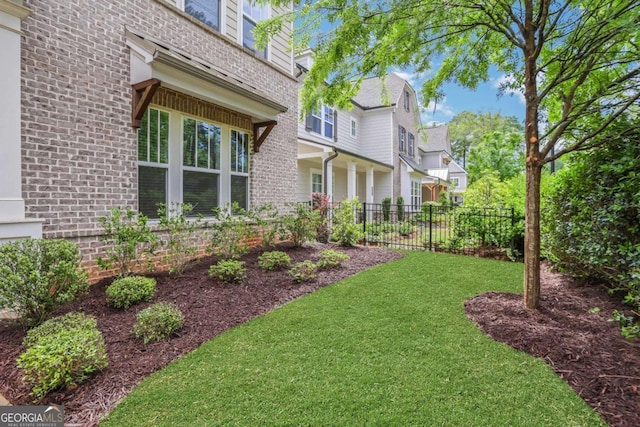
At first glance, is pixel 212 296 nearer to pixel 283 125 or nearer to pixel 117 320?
pixel 117 320

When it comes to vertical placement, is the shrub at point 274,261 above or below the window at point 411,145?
below

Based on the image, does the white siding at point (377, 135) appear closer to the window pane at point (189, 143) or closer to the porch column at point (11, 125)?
the window pane at point (189, 143)

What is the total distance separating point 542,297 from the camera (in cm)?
448

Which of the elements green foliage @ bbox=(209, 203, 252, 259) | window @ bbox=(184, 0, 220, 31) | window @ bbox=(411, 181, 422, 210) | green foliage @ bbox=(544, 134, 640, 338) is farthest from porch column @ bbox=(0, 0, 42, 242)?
window @ bbox=(411, 181, 422, 210)

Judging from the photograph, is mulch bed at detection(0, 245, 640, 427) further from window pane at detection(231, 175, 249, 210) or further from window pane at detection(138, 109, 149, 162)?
window pane at detection(231, 175, 249, 210)

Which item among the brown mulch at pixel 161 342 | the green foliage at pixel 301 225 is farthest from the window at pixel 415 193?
the brown mulch at pixel 161 342

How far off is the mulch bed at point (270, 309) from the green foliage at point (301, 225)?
2.34 metres

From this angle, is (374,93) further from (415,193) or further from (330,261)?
(330,261)

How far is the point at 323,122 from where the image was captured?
1425 centimetres

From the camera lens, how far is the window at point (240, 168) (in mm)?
7269

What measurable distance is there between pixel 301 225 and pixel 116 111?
14.6 ft

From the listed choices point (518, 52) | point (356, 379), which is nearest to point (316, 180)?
point (518, 52)

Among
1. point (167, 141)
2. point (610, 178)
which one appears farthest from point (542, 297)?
point (167, 141)

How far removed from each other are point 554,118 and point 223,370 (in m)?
6.09
